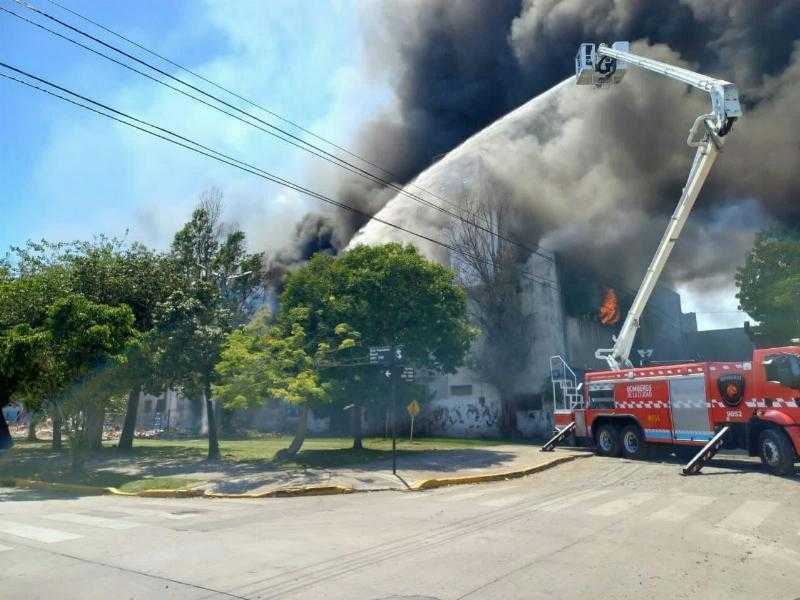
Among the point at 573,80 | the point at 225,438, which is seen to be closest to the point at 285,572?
the point at 573,80

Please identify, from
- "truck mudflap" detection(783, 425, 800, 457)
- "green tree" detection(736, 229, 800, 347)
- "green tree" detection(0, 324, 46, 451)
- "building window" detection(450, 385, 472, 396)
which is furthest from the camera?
"building window" detection(450, 385, 472, 396)

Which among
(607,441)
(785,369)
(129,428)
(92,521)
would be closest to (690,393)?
(785,369)

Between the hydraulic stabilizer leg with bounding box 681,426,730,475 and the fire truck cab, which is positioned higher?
the fire truck cab

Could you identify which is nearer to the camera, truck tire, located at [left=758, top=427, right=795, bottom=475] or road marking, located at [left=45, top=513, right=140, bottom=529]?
road marking, located at [left=45, top=513, right=140, bottom=529]

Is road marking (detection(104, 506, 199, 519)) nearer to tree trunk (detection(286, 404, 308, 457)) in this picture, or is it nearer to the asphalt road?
the asphalt road

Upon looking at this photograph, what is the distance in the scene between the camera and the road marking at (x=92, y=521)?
9680 millimetres

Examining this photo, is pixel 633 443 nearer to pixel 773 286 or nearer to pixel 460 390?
pixel 460 390

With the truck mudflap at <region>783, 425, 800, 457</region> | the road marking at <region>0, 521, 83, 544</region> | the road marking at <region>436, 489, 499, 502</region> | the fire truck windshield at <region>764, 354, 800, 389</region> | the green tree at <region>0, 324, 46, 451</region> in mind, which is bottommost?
the road marking at <region>436, 489, 499, 502</region>

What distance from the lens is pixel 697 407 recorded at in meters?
16.0

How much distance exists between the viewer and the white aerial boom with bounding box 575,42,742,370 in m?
17.0

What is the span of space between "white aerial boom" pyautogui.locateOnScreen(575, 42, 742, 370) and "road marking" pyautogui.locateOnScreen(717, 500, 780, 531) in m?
10.5

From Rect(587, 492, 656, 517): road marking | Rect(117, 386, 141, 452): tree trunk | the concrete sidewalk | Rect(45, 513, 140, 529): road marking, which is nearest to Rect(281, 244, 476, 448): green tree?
the concrete sidewalk

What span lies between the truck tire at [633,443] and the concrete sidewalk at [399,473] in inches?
65.7

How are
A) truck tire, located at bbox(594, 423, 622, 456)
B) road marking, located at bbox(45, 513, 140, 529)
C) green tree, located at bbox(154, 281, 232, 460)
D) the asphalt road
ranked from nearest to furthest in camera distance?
the asphalt road
road marking, located at bbox(45, 513, 140, 529)
truck tire, located at bbox(594, 423, 622, 456)
green tree, located at bbox(154, 281, 232, 460)
